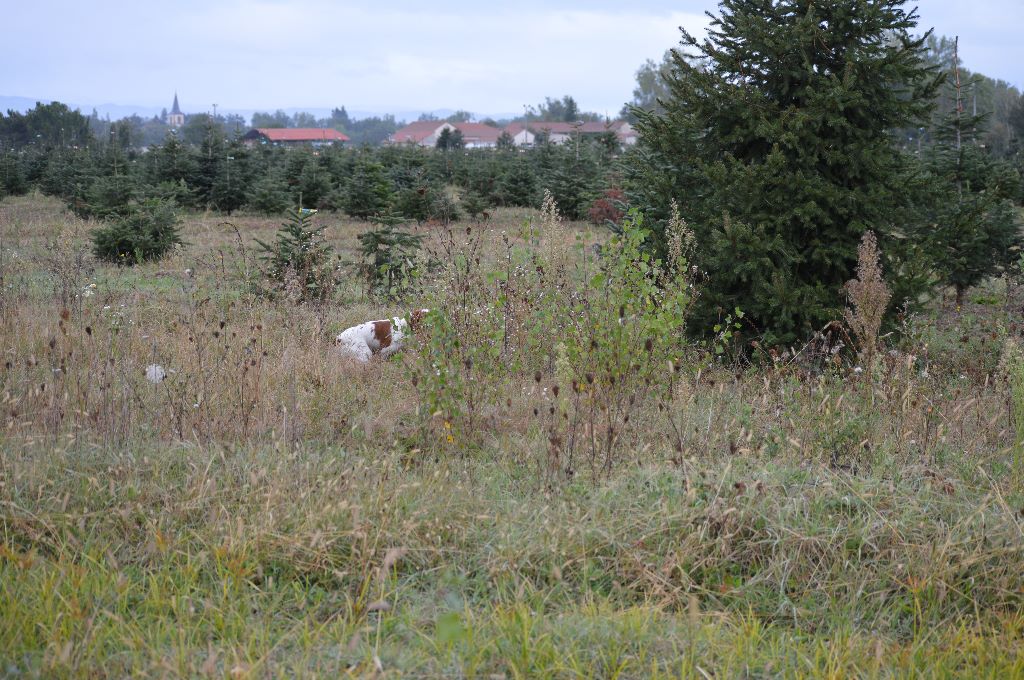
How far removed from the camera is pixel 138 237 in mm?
12094

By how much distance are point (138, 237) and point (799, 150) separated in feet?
30.5

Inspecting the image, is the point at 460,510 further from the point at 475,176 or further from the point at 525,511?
the point at 475,176

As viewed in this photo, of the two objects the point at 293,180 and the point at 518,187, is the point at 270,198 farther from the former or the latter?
the point at 518,187

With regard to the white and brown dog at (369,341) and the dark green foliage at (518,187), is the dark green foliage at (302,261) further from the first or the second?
the dark green foliage at (518,187)

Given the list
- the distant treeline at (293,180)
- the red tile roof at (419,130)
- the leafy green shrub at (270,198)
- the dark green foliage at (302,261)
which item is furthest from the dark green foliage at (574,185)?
the red tile roof at (419,130)

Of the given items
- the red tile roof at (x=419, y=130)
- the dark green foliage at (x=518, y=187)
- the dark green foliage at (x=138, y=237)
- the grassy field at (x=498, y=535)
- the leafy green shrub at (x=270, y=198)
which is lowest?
the grassy field at (x=498, y=535)

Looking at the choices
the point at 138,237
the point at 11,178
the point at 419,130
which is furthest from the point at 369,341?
the point at 419,130

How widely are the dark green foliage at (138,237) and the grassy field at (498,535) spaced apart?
729 centimetres

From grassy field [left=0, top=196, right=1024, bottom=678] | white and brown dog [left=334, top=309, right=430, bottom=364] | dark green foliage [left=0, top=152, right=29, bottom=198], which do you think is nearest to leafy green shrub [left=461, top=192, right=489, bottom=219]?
white and brown dog [left=334, top=309, right=430, bottom=364]

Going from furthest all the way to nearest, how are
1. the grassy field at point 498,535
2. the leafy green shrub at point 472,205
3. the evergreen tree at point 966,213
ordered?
the leafy green shrub at point 472,205, the evergreen tree at point 966,213, the grassy field at point 498,535

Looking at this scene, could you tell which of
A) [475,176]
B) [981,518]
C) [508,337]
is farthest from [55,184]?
[981,518]

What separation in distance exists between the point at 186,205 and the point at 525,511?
59.0 ft

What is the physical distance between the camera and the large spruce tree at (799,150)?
6637mm

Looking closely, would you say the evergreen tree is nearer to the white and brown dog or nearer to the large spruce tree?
the large spruce tree
